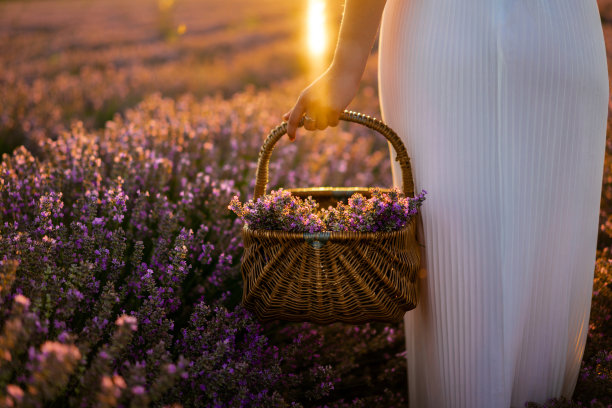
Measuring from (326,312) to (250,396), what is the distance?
1.24 ft

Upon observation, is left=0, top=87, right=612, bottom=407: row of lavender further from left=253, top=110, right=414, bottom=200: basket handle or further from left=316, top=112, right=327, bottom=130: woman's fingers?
left=316, top=112, right=327, bottom=130: woman's fingers

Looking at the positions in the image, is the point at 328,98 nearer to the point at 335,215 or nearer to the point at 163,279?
the point at 335,215

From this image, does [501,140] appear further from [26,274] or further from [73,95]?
[73,95]

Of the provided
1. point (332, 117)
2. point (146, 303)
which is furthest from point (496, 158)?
point (146, 303)

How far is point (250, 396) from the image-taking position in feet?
5.21

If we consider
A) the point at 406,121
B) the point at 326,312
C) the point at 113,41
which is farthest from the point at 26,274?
the point at 113,41

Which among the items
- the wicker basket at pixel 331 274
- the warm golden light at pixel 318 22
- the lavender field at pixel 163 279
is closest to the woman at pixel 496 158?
the wicker basket at pixel 331 274

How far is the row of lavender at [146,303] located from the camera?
1139 mm

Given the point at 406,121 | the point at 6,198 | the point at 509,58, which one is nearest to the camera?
Answer: the point at 509,58

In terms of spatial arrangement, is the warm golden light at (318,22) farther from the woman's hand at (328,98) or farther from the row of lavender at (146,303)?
the row of lavender at (146,303)

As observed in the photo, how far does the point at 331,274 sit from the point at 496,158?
1.91ft

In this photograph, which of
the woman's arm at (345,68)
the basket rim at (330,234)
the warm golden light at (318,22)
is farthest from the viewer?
the warm golden light at (318,22)

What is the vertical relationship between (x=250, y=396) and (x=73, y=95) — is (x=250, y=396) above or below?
below

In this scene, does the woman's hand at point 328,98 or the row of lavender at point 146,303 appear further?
the woman's hand at point 328,98
